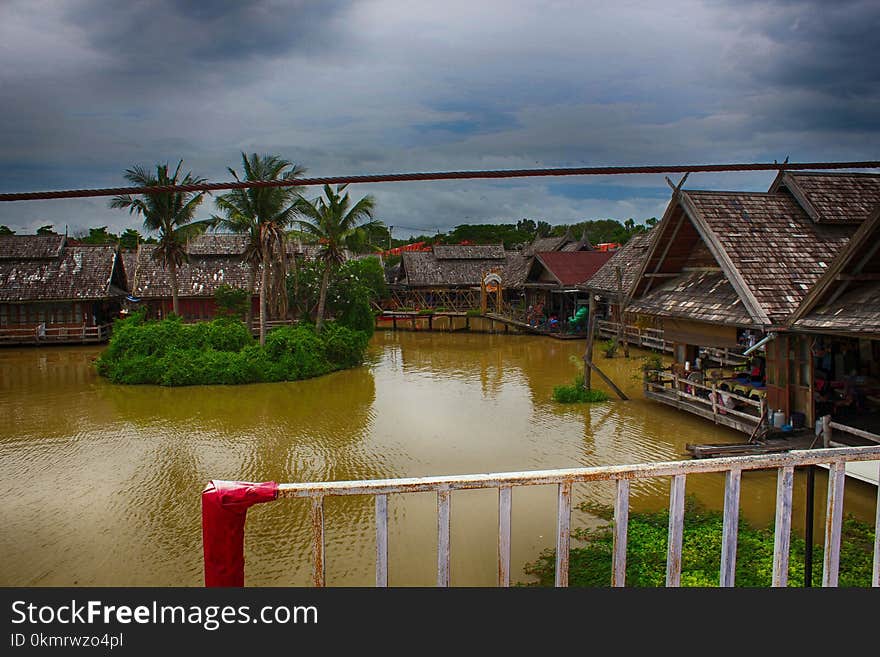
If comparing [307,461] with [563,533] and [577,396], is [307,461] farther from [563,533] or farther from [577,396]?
[563,533]

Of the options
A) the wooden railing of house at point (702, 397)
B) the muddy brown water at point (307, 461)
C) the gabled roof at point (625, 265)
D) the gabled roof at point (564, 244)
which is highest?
the gabled roof at point (564, 244)

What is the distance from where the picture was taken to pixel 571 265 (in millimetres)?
32625

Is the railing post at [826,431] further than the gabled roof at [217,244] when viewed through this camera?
No

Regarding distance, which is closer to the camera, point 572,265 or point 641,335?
point 641,335

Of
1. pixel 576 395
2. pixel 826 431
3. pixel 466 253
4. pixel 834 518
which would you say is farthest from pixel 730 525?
pixel 466 253

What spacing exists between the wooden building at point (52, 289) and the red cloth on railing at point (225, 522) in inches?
1204

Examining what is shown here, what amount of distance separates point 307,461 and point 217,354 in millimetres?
10012

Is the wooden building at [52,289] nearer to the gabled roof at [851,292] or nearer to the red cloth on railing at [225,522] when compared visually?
the gabled roof at [851,292]

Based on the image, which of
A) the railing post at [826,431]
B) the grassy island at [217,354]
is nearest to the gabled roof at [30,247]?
the grassy island at [217,354]

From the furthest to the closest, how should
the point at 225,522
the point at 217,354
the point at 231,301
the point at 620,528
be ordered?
the point at 231,301 → the point at 217,354 → the point at 620,528 → the point at 225,522

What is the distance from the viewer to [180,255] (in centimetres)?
2891

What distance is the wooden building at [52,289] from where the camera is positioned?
3012 cm

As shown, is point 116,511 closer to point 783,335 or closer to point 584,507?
point 584,507

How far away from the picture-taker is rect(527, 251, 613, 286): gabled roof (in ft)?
103
